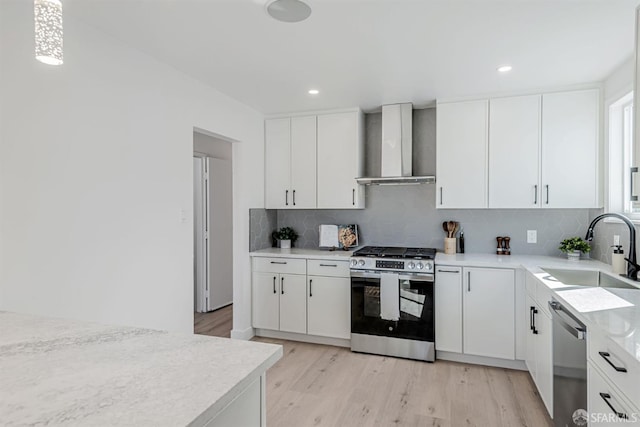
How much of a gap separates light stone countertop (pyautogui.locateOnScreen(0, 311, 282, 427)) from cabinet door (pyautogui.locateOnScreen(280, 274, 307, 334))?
243cm

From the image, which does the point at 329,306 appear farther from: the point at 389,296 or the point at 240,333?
the point at 240,333

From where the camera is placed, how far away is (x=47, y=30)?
110cm

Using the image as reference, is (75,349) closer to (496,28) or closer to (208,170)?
(496,28)

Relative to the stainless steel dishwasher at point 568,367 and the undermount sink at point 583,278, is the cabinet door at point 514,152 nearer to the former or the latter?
the undermount sink at point 583,278

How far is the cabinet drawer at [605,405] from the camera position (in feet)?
3.86

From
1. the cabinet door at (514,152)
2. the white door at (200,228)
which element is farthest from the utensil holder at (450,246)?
the white door at (200,228)

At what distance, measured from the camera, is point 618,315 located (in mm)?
1494

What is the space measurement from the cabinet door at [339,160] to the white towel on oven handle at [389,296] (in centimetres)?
88

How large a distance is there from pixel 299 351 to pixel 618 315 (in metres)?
2.56

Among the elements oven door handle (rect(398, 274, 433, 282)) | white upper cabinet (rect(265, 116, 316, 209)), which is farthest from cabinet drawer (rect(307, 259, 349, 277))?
white upper cabinet (rect(265, 116, 316, 209))

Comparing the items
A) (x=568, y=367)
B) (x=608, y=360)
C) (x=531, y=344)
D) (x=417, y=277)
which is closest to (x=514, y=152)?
(x=417, y=277)

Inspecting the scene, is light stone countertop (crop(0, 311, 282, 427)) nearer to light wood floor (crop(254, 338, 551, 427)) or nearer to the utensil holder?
light wood floor (crop(254, 338, 551, 427))

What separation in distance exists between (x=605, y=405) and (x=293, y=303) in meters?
2.62

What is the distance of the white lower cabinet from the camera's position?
356cm
